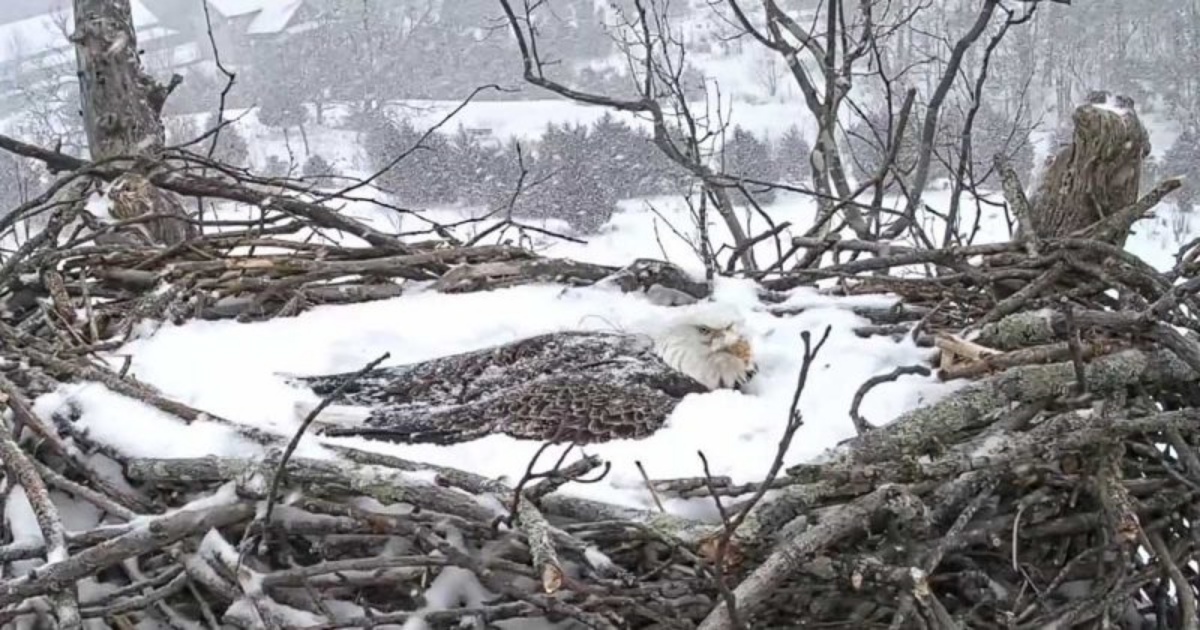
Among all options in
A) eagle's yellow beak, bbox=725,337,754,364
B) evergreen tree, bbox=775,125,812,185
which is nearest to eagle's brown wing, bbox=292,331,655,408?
eagle's yellow beak, bbox=725,337,754,364

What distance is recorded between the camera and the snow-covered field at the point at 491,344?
1083mm

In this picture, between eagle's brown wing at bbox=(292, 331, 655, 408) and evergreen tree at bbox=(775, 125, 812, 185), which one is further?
evergreen tree at bbox=(775, 125, 812, 185)

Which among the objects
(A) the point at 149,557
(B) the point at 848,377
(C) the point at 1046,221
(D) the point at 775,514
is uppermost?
(C) the point at 1046,221

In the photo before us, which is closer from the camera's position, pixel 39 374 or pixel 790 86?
pixel 39 374

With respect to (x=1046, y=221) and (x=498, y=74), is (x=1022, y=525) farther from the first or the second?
(x=498, y=74)

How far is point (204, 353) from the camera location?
56.5 inches

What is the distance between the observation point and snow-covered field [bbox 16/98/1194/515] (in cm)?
108

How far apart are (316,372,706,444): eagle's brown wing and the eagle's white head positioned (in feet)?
0.26

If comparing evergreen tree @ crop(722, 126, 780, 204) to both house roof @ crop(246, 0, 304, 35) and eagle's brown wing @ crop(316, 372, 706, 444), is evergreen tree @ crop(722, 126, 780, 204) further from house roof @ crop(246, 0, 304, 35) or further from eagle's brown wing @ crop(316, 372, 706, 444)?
house roof @ crop(246, 0, 304, 35)

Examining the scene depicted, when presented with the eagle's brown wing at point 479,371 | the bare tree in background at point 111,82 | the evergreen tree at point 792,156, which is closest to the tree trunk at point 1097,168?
the eagle's brown wing at point 479,371

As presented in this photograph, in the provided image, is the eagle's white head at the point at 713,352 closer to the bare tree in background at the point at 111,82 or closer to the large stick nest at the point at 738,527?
the large stick nest at the point at 738,527

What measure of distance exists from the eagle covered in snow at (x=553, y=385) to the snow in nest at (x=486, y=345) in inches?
1.4

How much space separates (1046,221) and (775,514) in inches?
36.0

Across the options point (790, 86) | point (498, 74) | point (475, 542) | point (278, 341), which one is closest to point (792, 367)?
point (475, 542)
